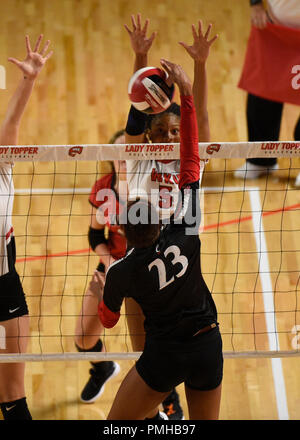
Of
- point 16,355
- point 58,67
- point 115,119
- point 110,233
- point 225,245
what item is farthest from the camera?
point 58,67

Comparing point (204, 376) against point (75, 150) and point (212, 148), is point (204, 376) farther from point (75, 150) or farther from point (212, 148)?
point (75, 150)

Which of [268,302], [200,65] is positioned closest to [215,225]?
[268,302]

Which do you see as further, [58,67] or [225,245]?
[58,67]

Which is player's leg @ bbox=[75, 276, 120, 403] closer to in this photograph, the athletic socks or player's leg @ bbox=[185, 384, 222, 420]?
the athletic socks

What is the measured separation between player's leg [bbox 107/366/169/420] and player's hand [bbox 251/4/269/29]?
4325mm

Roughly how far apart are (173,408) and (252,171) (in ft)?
9.82

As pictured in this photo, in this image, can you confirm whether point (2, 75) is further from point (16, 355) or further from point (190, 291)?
point (190, 291)

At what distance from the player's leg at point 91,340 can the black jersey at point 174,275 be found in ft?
4.72

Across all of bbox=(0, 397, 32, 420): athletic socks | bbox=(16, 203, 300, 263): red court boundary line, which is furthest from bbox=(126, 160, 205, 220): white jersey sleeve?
bbox=(16, 203, 300, 263): red court boundary line

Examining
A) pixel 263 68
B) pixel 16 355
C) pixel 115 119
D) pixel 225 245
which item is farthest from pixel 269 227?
pixel 16 355

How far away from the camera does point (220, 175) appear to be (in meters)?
7.62

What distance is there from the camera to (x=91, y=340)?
18.2 feet

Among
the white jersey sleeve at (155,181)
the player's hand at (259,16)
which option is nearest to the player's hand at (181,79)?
the white jersey sleeve at (155,181)

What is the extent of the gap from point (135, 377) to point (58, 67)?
5.38m
